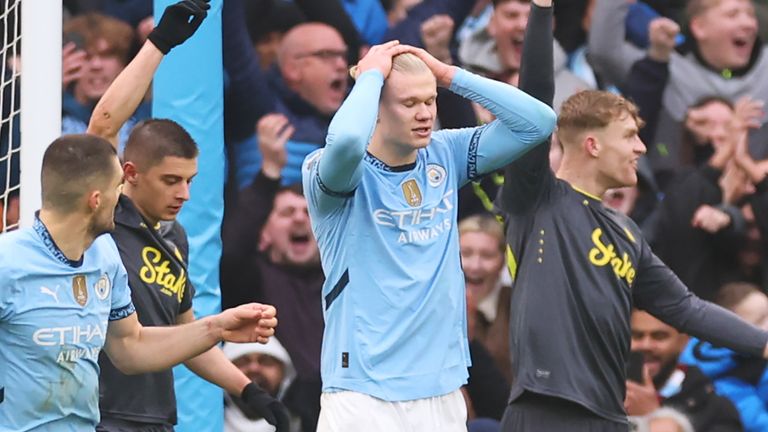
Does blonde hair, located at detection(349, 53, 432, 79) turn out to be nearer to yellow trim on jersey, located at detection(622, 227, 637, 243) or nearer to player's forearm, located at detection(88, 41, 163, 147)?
player's forearm, located at detection(88, 41, 163, 147)

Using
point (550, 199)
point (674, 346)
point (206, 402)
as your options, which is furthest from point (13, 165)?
point (674, 346)

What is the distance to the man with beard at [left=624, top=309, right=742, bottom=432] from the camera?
296 inches

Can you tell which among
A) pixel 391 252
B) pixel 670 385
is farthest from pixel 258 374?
pixel 391 252

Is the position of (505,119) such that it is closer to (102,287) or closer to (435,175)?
(435,175)

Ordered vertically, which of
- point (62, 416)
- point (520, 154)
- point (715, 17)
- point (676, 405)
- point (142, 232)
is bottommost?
point (676, 405)

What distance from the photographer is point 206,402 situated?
22.5 feet

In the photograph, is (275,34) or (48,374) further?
(275,34)

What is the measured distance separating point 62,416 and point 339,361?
0.81m

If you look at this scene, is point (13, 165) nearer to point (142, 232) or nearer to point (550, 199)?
point (142, 232)

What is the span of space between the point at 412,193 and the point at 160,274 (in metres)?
1.29

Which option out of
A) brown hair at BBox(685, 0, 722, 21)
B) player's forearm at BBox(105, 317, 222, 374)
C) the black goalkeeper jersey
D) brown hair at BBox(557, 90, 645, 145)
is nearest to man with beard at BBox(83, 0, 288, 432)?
the black goalkeeper jersey

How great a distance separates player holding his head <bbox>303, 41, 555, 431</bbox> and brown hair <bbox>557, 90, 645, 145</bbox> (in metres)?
0.83

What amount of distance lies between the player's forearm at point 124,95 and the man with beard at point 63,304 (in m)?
0.89

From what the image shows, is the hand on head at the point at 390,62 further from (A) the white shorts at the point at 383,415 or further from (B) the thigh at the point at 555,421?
(B) the thigh at the point at 555,421
